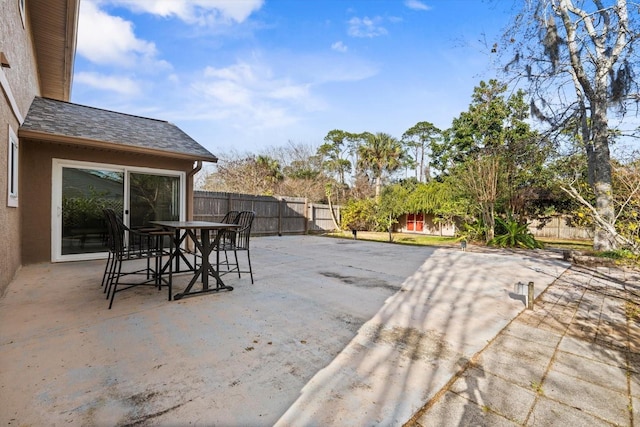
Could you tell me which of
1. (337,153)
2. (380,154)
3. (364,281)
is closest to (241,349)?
(364,281)

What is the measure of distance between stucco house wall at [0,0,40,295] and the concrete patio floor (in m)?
0.43

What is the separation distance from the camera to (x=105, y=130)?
5.86m

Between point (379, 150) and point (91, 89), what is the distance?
16.2 metres

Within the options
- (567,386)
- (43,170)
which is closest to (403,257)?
(567,386)

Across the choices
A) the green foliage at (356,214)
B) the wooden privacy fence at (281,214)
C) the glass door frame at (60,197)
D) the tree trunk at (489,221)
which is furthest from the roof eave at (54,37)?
the green foliage at (356,214)

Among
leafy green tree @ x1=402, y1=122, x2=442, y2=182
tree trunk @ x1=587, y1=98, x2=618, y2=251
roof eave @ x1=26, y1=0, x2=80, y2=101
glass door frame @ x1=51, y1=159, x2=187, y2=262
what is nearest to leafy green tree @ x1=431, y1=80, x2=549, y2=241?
tree trunk @ x1=587, y1=98, x2=618, y2=251

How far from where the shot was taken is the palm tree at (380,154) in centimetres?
2145

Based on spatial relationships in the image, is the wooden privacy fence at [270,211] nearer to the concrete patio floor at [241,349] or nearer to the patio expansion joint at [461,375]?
the concrete patio floor at [241,349]

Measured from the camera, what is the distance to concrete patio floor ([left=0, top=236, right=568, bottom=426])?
5.03 feet

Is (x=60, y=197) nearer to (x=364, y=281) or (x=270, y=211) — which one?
(x=364, y=281)

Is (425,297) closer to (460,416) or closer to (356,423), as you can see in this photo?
(460,416)

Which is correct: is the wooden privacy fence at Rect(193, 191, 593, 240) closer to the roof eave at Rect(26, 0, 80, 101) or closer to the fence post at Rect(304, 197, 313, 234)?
the fence post at Rect(304, 197, 313, 234)

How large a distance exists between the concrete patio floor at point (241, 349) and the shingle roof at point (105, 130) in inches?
90.4

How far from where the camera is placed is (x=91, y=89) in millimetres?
12672
